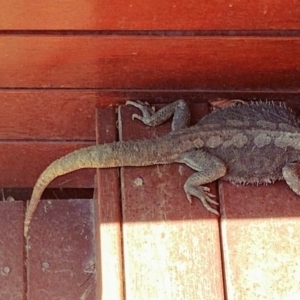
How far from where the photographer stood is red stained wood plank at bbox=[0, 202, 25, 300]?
2.71m

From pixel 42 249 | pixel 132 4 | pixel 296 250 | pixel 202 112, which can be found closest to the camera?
pixel 132 4

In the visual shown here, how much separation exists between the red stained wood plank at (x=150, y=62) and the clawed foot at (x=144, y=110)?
49 millimetres

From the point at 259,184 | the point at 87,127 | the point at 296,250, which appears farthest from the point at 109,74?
the point at 296,250

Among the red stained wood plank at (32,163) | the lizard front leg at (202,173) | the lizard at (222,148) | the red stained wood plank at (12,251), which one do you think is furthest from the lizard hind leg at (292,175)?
the red stained wood plank at (12,251)

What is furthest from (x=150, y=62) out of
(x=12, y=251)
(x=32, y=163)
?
(x=12, y=251)

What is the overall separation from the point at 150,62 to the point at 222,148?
1.06 feet

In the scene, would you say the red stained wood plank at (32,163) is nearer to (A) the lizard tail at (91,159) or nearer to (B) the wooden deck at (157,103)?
(B) the wooden deck at (157,103)

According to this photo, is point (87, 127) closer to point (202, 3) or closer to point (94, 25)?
point (94, 25)

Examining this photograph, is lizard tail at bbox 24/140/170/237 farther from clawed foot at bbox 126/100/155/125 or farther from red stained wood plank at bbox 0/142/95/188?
red stained wood plank at bbox 0/142/95/188

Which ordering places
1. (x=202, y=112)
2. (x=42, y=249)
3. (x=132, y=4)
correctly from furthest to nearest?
(x=42, y=249) < (x=202, y=112) < (x=132, y=4)

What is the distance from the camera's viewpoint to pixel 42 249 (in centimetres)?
276

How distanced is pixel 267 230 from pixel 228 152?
26 centimetres

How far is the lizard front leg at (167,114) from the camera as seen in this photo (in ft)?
8.27

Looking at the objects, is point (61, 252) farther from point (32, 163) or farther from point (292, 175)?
point (292, 175)
